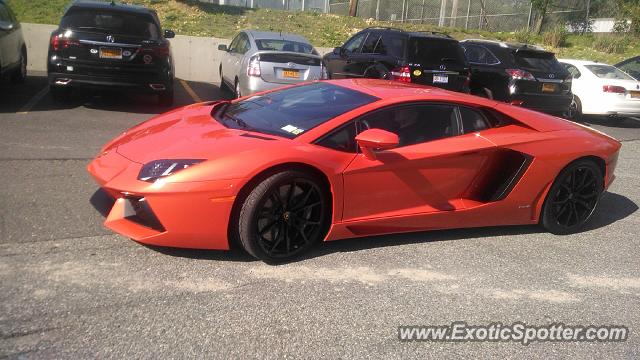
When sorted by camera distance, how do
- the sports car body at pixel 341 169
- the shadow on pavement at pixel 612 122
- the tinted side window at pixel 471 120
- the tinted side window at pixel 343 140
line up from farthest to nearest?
the shadow on pavement at pixel 612 122, the tinted side window at pixel 471 120, the tinted side window at pixel 343 140, the sports car body at pixel 341 169

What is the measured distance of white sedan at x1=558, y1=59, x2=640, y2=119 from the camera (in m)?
12.9

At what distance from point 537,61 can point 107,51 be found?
28.1 feet

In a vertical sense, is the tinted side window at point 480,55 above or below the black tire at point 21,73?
above

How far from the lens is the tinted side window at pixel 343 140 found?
427cm

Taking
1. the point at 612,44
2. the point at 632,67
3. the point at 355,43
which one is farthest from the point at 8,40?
the point at 612,44

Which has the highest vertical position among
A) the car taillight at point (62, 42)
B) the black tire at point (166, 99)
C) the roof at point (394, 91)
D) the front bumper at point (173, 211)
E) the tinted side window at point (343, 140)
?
the roof at point (394, 91)

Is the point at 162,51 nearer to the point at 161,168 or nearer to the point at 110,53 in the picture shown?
the point at 110,53

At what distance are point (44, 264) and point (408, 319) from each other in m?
2.34

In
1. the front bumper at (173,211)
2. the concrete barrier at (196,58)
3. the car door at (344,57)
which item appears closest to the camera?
the front bumper at (173,211)

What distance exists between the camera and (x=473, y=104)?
500 centimetres

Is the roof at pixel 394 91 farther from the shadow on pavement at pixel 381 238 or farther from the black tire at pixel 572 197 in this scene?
the shadow on pavement at pixel 381 238

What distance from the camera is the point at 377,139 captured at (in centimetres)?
412

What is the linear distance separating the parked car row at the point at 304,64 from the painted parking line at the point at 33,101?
0.37m

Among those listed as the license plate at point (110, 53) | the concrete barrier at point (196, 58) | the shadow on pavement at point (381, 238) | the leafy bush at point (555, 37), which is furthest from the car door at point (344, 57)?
the leafy bush at point (555, 37)
